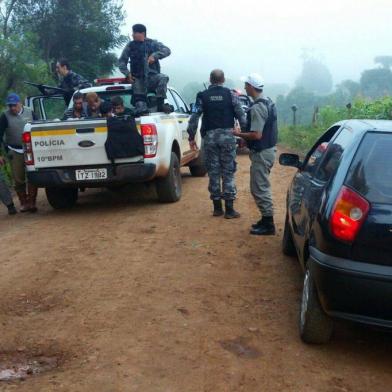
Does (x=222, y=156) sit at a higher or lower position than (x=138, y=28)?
lower

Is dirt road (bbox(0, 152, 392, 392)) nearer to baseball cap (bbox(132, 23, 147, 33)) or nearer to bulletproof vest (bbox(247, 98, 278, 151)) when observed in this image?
bulletproof vest (bbox(247, 98, 278, 151))

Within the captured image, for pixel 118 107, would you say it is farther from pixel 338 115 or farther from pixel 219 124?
pixel 338 115

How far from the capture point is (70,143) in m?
7.48

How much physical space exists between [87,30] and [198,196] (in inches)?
601

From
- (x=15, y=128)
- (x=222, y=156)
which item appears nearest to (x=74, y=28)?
(x=15, y=128)

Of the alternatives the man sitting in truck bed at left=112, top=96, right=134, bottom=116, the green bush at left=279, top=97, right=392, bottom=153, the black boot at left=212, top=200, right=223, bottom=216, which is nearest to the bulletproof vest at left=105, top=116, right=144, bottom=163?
the man sitting in truck bed at left=112, top=96, right=134, bottom=116

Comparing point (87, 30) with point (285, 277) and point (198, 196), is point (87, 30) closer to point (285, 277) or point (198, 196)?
point (198, 196)

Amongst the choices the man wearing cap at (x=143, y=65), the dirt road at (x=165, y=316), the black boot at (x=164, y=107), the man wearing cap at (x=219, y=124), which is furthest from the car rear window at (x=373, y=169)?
the man wearing cap at (x=143, y=65)

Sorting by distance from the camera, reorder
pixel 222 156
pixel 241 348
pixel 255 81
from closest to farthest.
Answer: pixel 241 348 < pixel 255 81 < pixel 222 156

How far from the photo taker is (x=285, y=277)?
5.11 metres

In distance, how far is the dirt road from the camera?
329cm

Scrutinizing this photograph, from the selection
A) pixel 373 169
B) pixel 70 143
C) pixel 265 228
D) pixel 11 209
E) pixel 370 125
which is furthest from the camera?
pixel 11 209

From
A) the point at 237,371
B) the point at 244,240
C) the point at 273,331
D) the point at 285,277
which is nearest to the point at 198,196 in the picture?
the point at 244,240

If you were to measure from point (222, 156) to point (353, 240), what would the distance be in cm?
405
